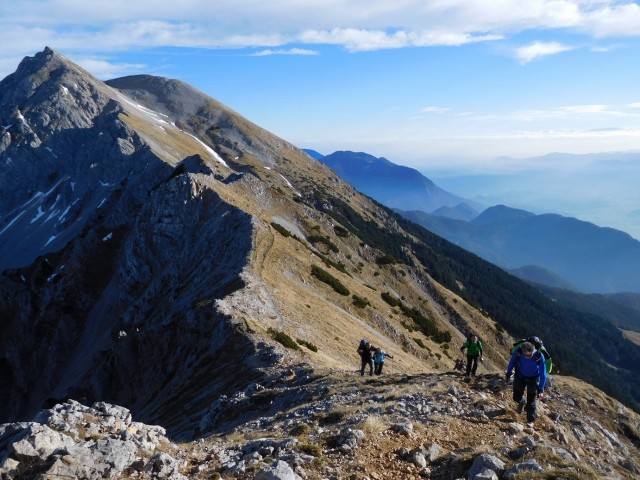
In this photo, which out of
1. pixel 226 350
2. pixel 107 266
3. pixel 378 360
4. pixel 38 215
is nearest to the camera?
pixel 378 360

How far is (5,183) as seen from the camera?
145m

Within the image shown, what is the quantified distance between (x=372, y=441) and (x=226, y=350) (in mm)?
18481

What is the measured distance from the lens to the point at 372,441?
1368cm

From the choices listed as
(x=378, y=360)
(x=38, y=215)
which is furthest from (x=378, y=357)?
(x=38, y=215)

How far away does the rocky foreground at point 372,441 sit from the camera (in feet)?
38.2

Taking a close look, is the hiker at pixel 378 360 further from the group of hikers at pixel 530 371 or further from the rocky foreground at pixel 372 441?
the group of hikers at pixel 530 371

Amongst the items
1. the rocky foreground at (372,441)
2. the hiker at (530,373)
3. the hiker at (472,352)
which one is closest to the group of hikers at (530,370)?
the hiker at (530,373)

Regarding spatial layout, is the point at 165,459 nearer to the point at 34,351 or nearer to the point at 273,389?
the point at 273,389

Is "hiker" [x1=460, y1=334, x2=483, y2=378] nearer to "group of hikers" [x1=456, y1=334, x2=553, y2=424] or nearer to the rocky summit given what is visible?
the rocky summit

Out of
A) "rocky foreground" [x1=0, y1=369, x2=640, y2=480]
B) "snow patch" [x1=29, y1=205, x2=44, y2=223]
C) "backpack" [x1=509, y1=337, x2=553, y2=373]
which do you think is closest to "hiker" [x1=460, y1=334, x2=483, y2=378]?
"rocky foreground" [x1=0, y1=369, x2=640, y2=480]

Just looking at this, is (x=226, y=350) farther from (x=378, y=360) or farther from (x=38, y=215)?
(x=38, y=215)

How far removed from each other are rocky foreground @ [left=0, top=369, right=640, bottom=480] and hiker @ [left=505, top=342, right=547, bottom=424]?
0.68 metres

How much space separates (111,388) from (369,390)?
108 ft

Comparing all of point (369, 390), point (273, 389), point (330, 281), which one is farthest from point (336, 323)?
point (369, 390)
